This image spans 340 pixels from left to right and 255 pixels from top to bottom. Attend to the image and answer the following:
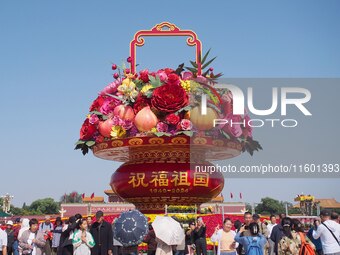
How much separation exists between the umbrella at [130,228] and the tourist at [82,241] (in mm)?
1113

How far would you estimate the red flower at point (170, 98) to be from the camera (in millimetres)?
9172

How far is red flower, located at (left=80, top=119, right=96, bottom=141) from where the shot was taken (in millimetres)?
10195

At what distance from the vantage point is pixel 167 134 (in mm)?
9016

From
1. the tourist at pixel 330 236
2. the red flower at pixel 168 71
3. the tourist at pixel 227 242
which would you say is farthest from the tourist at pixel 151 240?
the red flower at pixel 168 71

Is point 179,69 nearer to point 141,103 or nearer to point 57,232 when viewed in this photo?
point 141,103

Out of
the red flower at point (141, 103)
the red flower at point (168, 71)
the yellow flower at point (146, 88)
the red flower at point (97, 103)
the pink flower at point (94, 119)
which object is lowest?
→ the pink flower at point (94, 119)

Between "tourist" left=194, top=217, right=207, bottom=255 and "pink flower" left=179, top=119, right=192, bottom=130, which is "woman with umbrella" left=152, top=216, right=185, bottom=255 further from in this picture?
"tourist" left=194, top=217, right=207, bottom=255

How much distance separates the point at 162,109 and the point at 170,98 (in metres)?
0.25

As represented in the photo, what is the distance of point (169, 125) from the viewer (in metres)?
9.26

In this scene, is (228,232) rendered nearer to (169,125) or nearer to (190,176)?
(190,176)

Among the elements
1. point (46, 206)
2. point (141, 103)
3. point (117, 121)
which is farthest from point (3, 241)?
point (46, 206)

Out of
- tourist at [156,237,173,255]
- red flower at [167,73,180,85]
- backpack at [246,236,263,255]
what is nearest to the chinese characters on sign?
red flower at [167,73,180,85]

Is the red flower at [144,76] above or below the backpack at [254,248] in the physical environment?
above

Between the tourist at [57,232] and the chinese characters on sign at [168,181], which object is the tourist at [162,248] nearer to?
the chinese characters on sign at [168,181]
